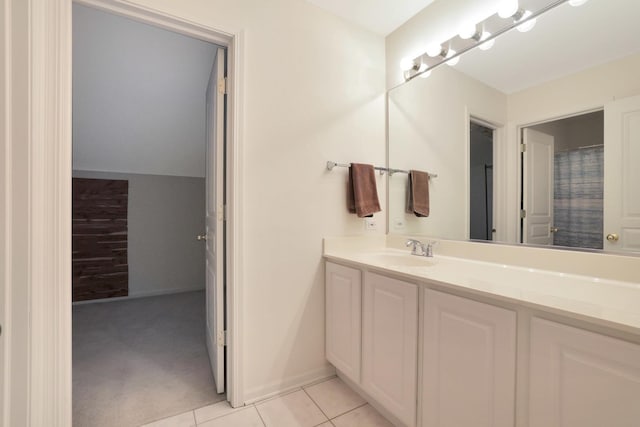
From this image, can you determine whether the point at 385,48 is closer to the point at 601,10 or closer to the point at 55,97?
the point at 601,10

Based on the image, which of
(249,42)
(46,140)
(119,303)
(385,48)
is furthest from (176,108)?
(119,303)

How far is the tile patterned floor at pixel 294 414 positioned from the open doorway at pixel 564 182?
49.5 inches

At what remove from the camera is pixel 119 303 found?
10.7ft

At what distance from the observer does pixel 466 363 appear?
965 mm

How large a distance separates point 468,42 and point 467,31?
6 centimetres

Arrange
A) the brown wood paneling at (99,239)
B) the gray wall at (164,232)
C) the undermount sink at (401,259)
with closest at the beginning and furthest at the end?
the undermount sink at (401,259) < the brown wood paneling at (99,239) < the gray wall at (164,232)

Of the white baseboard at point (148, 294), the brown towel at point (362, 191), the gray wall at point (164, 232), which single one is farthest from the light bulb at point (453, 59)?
the white baseboard at point (148, 294)

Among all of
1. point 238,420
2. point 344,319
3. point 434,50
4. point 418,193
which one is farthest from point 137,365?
point 434,50

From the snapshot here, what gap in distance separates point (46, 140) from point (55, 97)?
0.62 feet

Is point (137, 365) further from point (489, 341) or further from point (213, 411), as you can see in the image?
point (489, 341)

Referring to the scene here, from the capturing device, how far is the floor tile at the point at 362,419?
137cm

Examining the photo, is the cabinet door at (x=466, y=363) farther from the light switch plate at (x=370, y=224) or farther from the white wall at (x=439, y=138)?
the light switch plate at (x=370, y=224)

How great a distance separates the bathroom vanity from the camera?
0.69 metres

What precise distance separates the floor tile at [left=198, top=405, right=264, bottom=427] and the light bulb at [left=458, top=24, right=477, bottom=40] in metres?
2.42
